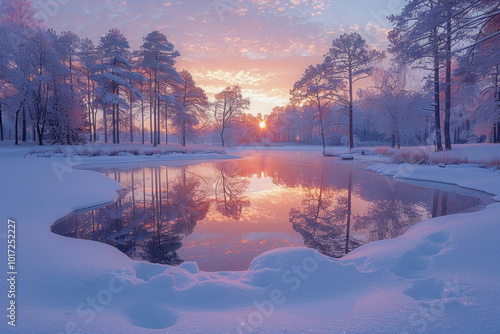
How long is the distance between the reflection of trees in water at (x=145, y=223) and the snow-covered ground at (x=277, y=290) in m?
0.48

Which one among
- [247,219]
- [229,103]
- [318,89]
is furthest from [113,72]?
[247,219]

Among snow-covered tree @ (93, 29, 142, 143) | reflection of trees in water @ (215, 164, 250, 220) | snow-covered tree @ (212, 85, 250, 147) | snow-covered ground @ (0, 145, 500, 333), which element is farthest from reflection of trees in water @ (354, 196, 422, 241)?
snow-covered tree @ (212, 85, 250, 147)

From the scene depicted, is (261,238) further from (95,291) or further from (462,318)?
(462,318)

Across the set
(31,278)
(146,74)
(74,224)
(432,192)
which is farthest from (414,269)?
(146,74)

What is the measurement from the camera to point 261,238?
4.24m

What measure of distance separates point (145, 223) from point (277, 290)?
11.9ft

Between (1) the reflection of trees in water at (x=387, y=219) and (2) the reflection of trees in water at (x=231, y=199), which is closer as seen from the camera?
(1) the reflection of trees in water at (x=387, y=219)

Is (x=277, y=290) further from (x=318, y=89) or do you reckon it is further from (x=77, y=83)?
(x=77, y=83)

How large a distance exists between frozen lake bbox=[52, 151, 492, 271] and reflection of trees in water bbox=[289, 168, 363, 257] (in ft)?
0.05

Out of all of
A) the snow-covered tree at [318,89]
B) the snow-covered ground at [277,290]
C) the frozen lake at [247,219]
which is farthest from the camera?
the snow-covered tree at [318,89]

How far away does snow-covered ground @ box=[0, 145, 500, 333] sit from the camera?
1.66 metres

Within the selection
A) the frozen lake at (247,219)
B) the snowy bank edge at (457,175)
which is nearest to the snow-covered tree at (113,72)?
the frozen lake at (247,219)

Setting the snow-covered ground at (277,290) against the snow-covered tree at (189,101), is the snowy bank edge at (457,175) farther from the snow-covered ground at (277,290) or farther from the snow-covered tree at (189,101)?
the snow-covered tree at (189,101)

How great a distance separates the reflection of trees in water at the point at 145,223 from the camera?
3842 mm
